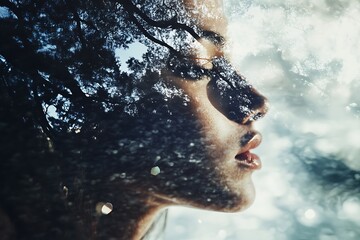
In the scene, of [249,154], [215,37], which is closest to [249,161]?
[249,154]

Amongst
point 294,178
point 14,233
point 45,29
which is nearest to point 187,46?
point 45,29

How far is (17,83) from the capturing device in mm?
2299

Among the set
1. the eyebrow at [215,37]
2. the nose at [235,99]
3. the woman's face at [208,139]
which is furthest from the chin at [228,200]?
the eyebrow at [215,37]

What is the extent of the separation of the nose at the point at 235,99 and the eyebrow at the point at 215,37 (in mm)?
315

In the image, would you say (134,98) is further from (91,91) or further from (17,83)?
(17,83)

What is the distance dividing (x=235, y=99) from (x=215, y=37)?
2.39 feet

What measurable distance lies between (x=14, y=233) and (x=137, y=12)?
2.18 metres

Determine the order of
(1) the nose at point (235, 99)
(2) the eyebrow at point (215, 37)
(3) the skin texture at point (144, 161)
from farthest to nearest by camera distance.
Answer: (2) the eyebrow at point (215, 37) → (1) the nose at point (235, 99) → (3) the skin texture at point (144, 161)

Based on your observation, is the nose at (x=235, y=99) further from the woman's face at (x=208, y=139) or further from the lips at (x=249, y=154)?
the lips at (x=249, y=154)

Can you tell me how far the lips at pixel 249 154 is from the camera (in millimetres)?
2877

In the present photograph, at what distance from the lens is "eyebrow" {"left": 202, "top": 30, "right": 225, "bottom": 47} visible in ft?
10.0

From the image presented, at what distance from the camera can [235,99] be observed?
113 inches

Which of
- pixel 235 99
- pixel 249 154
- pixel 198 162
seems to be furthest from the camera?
pixel 249 154

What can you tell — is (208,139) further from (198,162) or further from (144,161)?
(144,161)
